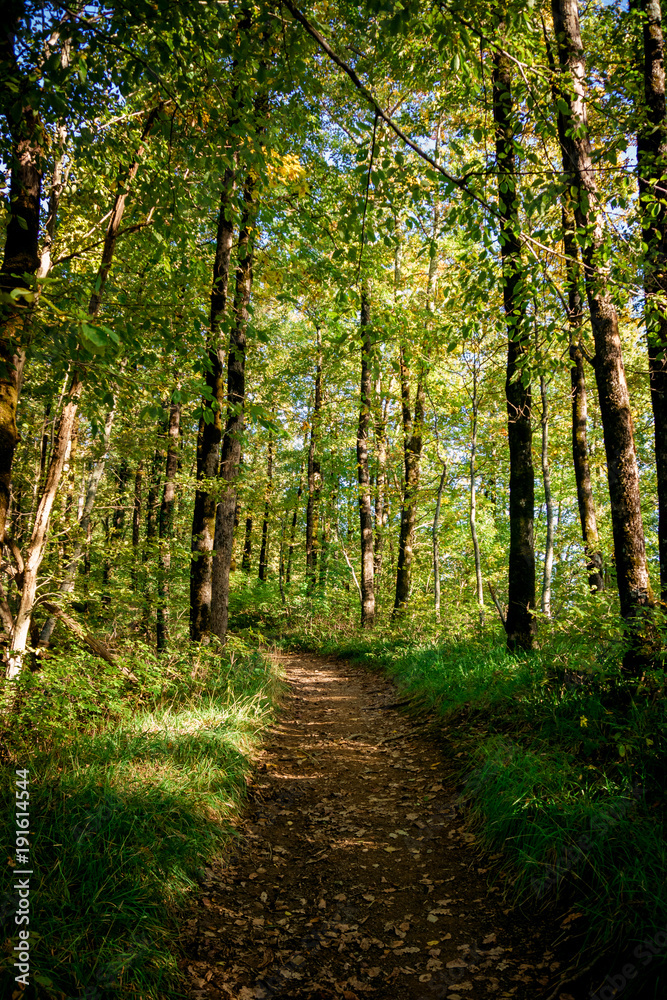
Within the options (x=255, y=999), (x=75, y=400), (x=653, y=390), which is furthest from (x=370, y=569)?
(x=255, y=999)

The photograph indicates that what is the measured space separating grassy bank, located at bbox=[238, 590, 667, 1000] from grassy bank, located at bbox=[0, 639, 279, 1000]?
7.16ft

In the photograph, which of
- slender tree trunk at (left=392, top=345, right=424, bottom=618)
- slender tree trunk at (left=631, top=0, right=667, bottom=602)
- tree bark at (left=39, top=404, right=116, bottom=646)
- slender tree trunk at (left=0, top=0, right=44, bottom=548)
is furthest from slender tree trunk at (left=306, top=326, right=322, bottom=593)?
slender tree trunk at (left=0, top=0, right=44, bottom=548)

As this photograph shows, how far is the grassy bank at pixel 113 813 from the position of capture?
95.4 inches

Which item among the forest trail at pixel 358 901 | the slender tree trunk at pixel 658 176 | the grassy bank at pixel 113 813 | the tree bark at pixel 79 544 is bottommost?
the forest trail at pixel 358 901

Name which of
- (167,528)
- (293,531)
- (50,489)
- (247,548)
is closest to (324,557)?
(247,548)

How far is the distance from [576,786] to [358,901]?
178 centimetres

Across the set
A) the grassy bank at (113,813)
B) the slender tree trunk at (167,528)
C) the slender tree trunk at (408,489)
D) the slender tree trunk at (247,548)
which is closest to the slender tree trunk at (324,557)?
the slender tree trunk at (408,489)

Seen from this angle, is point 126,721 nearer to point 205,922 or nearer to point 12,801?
point 12,801

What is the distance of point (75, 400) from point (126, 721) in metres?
3.09

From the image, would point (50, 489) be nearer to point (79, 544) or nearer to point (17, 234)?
point (17, 234)

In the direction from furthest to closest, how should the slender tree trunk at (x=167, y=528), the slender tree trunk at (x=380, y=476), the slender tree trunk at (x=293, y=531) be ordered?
1. the slender tree trunk at (x=293, y=531)
2. the slender tree trunk at (x=380, y=476)
3. the slender tree trunk at (x=167, y=528)

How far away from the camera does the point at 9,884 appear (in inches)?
98.9

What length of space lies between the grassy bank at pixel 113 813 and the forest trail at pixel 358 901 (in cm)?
29

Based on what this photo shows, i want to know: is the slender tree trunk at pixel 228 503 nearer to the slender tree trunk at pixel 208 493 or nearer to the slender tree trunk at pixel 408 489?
the slender tree trunk at pixel 208 493
